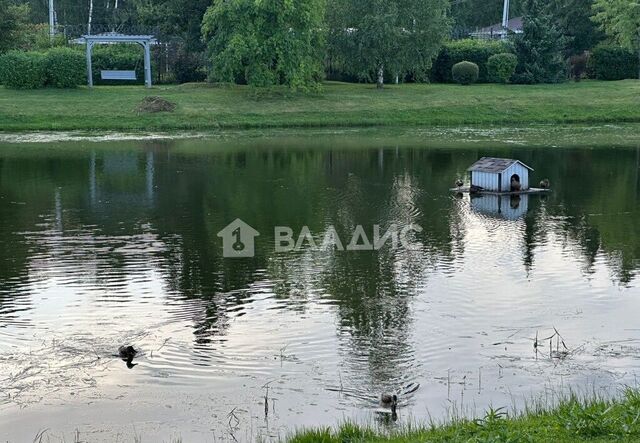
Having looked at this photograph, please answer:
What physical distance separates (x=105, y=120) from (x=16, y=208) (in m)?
24.2

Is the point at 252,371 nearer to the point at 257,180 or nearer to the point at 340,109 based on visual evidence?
the point at 257,180

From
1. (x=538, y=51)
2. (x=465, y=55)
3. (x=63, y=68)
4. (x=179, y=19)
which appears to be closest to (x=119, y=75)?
(x=63, y=68)

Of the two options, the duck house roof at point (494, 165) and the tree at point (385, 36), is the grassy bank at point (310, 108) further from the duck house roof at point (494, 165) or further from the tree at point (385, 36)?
the duck house roof at point (494, 165)

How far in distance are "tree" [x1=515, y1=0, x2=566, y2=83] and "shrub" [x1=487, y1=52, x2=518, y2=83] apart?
2.55ft

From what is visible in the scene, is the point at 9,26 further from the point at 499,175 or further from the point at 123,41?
the point at 499,175

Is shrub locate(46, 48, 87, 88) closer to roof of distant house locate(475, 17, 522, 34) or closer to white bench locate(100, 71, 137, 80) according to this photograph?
white bench locate(100, 71, 137, 80)

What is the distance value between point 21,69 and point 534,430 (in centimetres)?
5590

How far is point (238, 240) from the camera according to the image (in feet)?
87.4

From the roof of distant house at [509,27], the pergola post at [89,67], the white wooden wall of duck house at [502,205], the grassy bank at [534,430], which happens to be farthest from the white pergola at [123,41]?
the grassy bank at [534,430]

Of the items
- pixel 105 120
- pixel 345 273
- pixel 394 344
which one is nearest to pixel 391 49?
pixel 105 120

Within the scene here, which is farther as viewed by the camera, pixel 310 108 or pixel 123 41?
pixel 123 41

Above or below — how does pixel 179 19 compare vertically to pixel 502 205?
above

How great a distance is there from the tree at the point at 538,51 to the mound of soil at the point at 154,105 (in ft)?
81.8

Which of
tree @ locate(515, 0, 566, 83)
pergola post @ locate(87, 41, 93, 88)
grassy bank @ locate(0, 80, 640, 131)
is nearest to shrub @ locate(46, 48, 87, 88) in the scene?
pergola post @ locate(87, 41, 93, 88)
